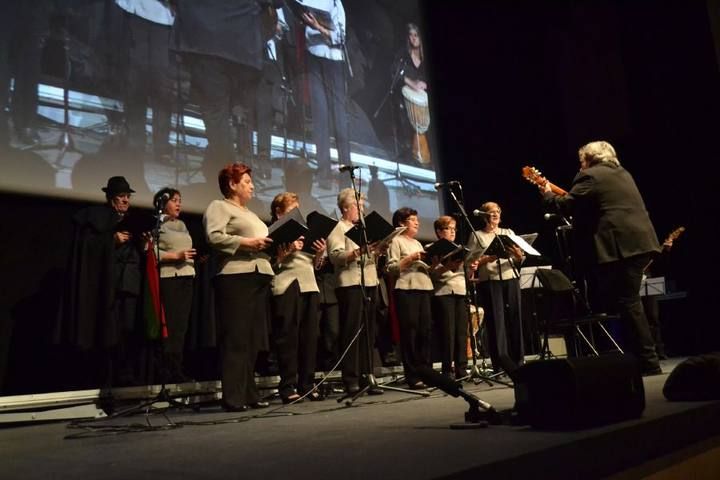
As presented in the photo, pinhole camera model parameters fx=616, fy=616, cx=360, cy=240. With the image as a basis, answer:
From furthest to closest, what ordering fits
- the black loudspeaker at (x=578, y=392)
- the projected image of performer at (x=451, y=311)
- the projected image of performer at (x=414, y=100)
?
the projected image of performer at (x=414, y=100) < the projected image of performer at (x=451, y=311) < the black loudspeaker at (x=578, y=392)

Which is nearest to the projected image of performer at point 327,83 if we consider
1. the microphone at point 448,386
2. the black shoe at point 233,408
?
the black shoe at point 233,408

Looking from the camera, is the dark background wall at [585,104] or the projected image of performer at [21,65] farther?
the dark background wall at [585,104]

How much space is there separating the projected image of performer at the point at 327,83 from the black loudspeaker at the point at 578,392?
3916 mm

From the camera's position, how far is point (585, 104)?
8.02m

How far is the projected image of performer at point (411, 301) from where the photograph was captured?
16.2 ft

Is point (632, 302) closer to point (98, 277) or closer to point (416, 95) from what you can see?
point (98, 277)

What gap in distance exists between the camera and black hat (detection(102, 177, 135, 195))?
14.2ft

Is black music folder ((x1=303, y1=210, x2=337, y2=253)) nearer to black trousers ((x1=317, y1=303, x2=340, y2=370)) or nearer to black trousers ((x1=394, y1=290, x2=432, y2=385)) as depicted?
black trousers ((x1=394, y1=290, x2=432, y2=385))

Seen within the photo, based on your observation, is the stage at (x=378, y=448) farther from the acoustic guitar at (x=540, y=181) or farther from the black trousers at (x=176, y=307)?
the acoustic guitar at (x=540, y=181)

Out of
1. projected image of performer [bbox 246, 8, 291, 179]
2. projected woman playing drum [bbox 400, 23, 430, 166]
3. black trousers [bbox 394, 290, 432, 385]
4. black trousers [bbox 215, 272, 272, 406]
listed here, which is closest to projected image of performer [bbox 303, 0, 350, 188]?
projected image of performer [bbox 246, 8, 291, 179]

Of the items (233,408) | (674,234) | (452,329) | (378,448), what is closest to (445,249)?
(452,329)

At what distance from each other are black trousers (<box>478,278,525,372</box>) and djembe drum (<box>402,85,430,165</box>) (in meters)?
2.28

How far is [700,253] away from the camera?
6527mm

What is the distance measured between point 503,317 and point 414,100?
317 centimetres
